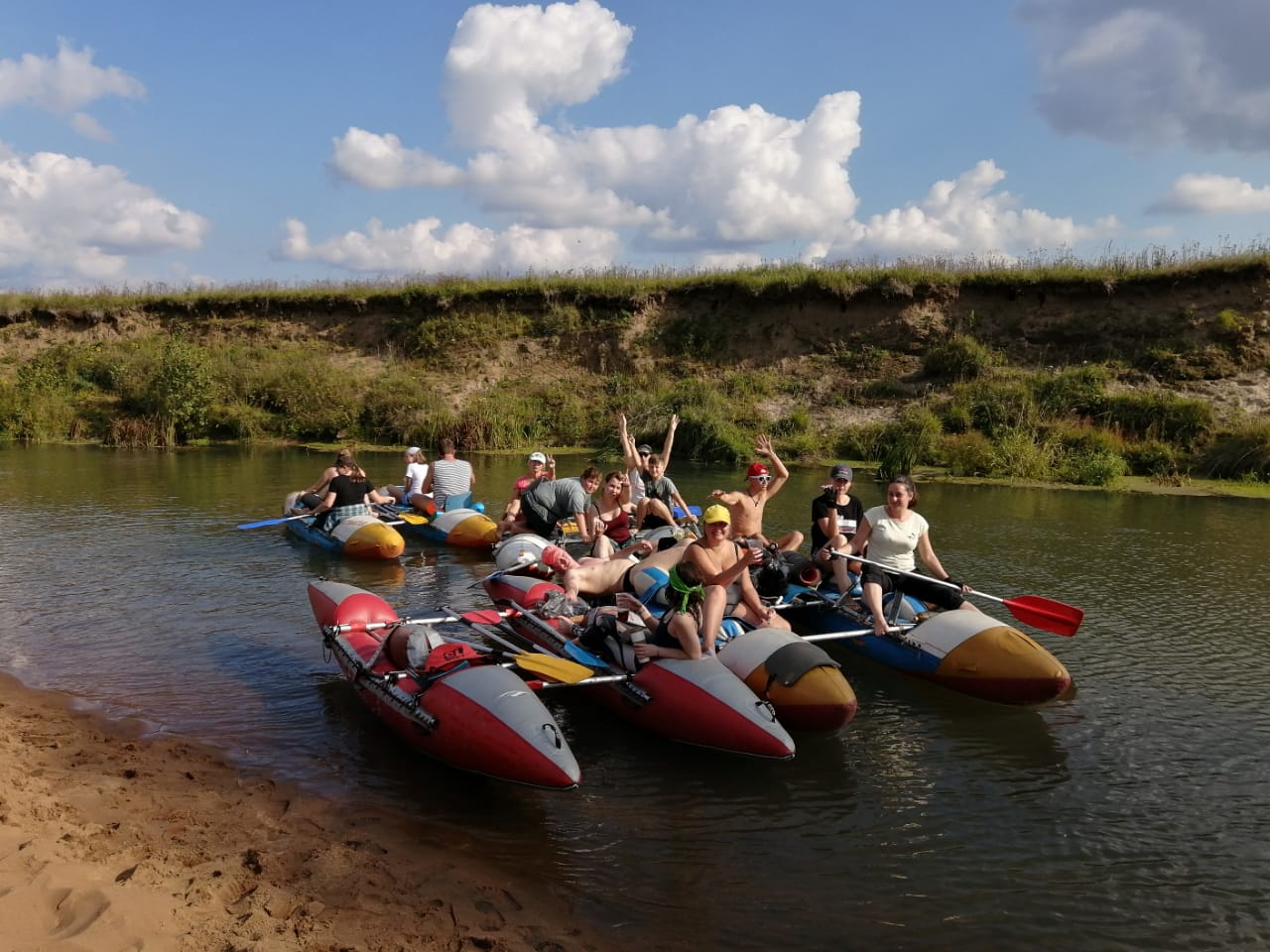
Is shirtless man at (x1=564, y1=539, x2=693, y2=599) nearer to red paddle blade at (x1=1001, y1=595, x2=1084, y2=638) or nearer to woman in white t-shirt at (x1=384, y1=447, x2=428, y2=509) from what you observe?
red paddle blade at (x1=1001, y1=595, x2=1084, y2=638)

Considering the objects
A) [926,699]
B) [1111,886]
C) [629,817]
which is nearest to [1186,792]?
[1111,886]

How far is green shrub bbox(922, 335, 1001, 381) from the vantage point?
87.9ft

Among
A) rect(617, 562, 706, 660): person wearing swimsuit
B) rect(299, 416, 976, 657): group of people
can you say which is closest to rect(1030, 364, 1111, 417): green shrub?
rect(299, 416, 976, 657): group of people

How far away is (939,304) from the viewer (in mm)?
29391

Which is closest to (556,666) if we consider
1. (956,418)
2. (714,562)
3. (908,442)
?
(714,562)

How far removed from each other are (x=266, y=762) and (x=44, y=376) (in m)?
30.3

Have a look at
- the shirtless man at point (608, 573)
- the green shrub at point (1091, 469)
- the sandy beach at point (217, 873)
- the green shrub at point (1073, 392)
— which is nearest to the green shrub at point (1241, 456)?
the green shrub at point (1091, 469)

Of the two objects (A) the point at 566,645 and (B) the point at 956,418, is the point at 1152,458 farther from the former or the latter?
(A) the point at 566,645

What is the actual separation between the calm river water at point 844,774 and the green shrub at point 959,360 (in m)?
15.7

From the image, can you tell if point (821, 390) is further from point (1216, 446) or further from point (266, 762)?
point (266, 762)

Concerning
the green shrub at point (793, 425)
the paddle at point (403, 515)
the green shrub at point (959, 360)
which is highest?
the green shrub at point (959, 360)

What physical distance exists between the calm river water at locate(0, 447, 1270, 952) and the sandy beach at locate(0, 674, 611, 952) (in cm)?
28

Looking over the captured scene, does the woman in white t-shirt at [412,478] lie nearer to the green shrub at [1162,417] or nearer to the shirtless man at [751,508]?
the shirtless man at [751,508]

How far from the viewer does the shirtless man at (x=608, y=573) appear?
829cm
